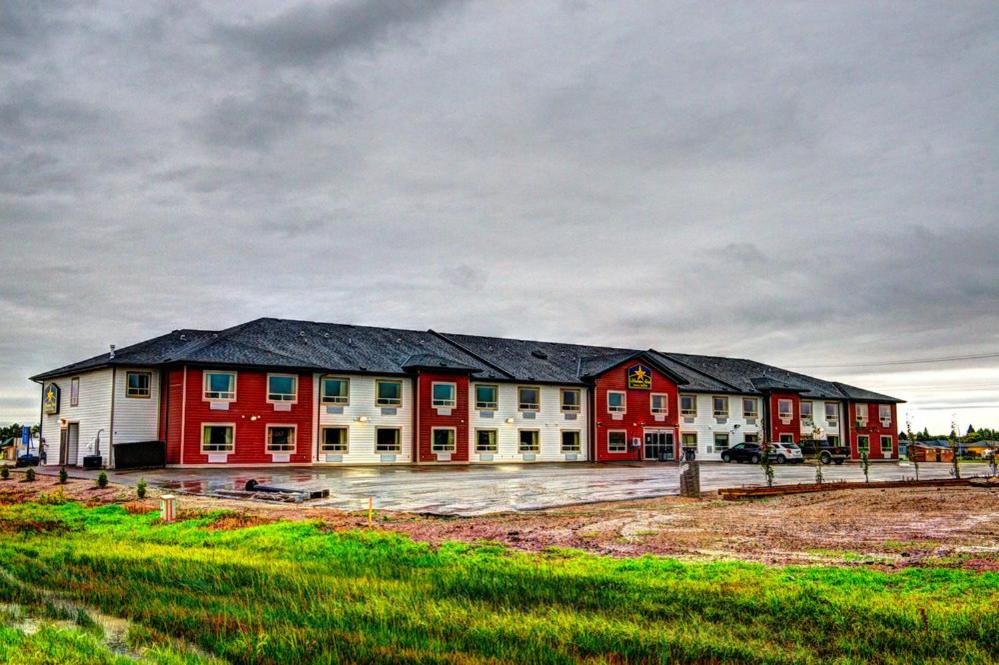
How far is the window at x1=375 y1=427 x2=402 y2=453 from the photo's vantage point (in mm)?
45969

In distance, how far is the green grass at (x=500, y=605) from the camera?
6.43 metres

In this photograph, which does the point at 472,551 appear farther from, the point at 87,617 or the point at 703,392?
the point at 703,392

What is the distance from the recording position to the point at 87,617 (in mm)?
7980

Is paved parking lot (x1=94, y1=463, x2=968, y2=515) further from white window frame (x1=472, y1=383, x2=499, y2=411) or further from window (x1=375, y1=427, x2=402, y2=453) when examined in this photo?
white window frame (x1=472, y1=383, x2=499, y2=411)

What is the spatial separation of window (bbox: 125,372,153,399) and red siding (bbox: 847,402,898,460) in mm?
52162

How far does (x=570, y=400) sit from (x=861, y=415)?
2948cm

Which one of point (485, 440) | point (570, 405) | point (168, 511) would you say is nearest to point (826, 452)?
point (570, 405)

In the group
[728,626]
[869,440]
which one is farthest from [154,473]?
[869,440]

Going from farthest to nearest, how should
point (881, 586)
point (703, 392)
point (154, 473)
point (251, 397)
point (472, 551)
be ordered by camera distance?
point (703, 392), point (251, 397), point (154, 473), point (472, 551), point (881, 586)

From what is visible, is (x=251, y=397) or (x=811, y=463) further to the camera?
(x=811, y=463)

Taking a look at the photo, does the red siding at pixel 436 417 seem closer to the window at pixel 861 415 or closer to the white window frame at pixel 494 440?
the white window frame at pixel 494 440

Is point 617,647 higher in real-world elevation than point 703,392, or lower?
lower

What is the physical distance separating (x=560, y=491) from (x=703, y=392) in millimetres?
37594

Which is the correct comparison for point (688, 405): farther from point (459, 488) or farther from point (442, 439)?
point (459, 488)
